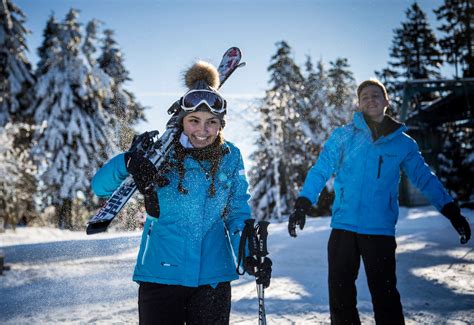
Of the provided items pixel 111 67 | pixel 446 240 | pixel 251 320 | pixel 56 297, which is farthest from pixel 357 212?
pixel 111 67

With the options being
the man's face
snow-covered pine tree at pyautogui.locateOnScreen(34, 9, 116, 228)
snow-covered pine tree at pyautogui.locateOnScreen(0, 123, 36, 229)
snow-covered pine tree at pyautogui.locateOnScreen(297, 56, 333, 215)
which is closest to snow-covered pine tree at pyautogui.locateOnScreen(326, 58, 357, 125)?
snow-covered pine tree at pyautogui.locateOnScreen(297, 56, 333, 215)

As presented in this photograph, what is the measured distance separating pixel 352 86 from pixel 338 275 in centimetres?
2749

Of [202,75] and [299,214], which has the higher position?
[202,75]

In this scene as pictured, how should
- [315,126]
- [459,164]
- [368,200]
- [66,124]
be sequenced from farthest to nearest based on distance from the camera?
[315,126], [459,164], [66,124], [368,200]

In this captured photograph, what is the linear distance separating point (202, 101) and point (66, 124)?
20701 mm

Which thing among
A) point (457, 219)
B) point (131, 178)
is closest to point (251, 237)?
point (131, 178)

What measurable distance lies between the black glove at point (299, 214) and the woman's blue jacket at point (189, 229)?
3.18 ft

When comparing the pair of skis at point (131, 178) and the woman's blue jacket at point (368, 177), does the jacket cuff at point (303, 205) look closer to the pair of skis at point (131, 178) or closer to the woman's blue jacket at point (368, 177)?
the woman's blue jacket at point (368, 177)

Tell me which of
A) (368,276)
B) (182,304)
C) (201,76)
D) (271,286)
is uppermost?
(201,76)

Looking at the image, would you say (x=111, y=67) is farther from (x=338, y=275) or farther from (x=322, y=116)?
(x=338, y=275)

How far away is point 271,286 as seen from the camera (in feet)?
18.3

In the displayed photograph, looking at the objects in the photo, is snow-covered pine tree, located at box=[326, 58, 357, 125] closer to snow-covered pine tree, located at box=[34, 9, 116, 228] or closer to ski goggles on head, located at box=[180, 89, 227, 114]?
snow-covered pine tree, located at box=[34, 9, 116, 228]

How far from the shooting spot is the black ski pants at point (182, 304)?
2008mm

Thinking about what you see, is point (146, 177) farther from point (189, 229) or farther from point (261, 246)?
point (261, 246)
